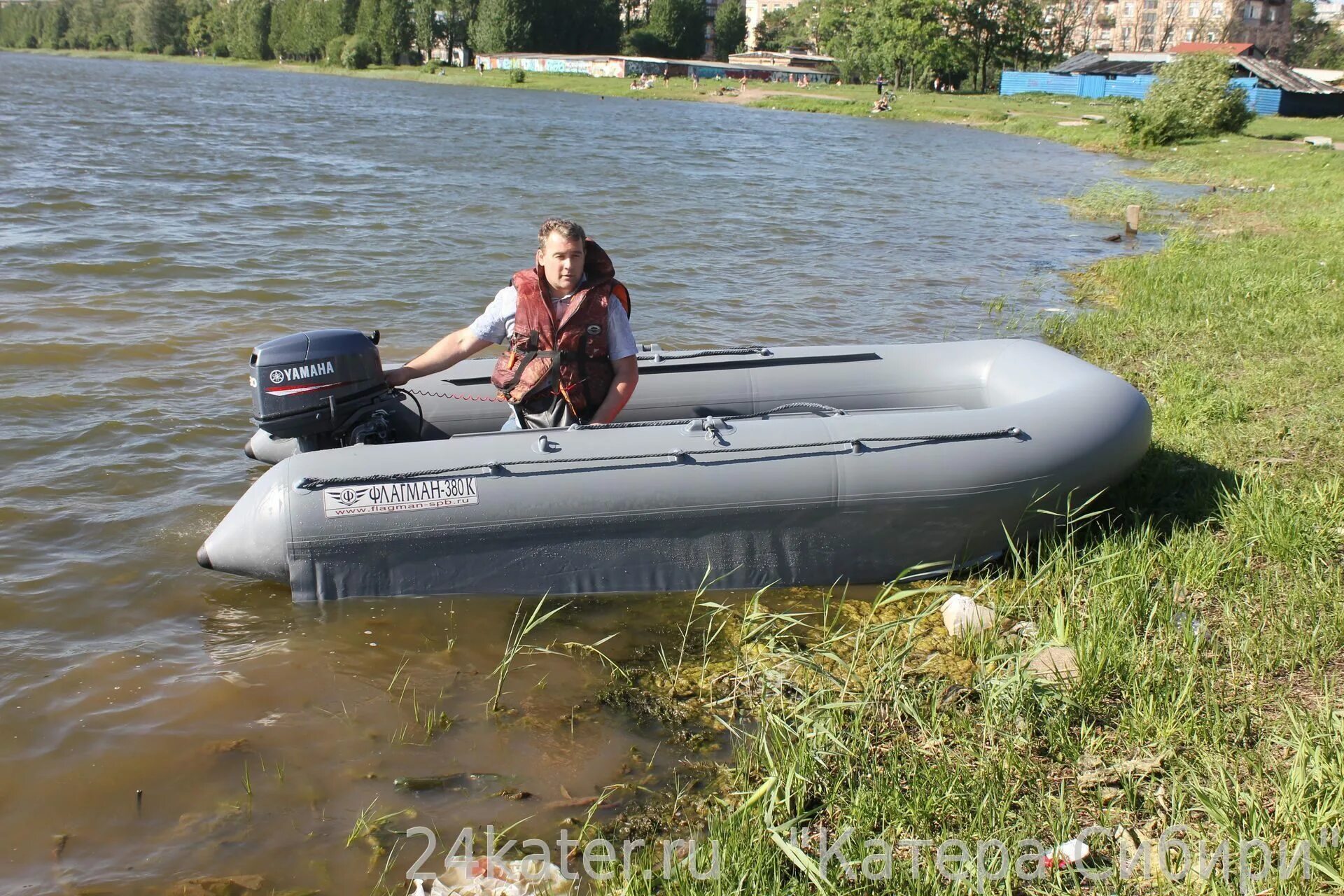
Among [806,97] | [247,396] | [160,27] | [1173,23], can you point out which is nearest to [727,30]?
[1173,23]

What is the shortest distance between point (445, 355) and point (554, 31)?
7771 centimetres

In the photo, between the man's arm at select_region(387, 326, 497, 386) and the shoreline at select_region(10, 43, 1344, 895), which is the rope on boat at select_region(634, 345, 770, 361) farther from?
the shoreline at select_region(10, 43, 1344, 895)

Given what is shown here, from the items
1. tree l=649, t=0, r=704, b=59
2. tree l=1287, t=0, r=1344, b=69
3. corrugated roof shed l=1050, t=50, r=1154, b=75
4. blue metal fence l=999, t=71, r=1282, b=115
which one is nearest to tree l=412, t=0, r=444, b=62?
tree l=649, t=0, r=704, b=59

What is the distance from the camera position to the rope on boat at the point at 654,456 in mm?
3693

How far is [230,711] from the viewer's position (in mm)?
3273

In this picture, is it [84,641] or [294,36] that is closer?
[84,641]

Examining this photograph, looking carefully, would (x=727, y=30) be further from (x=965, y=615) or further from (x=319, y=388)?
(x=965, y=615)

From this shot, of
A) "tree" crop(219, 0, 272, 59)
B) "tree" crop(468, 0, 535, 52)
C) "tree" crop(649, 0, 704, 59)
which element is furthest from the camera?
"tree" crop(649, 0, 704, 59)

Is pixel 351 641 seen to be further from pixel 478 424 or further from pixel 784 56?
pixel 784 56

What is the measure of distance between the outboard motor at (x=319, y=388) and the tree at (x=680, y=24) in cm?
8180

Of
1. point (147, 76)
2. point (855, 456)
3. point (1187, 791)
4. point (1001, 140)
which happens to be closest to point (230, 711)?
point (855, 456)

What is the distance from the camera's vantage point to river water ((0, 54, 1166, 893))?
9.56 feet

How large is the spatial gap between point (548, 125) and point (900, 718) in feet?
92.9

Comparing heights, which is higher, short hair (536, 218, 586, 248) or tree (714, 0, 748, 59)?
tree (714, 0, 748, 59)
